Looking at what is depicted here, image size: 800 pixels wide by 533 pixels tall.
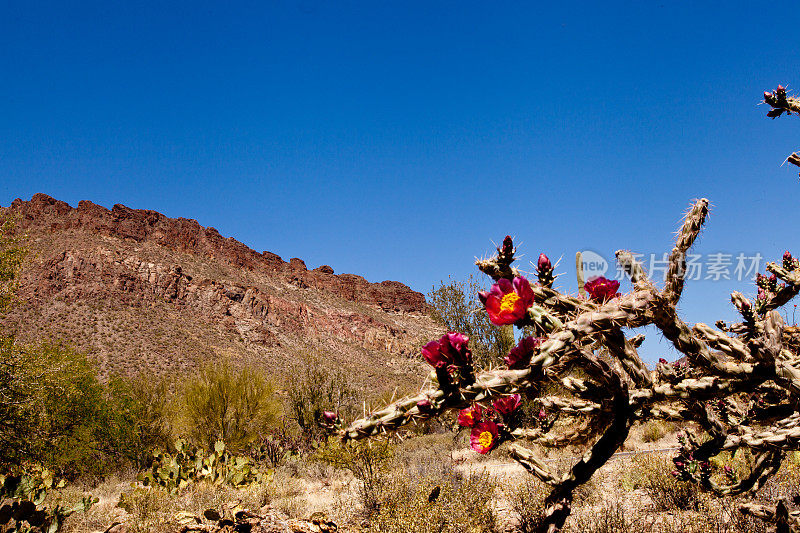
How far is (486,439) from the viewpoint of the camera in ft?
9.91

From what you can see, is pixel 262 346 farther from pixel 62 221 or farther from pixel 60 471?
pixel 62 221

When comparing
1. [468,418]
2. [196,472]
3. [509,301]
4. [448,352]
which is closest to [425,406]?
[448,352]

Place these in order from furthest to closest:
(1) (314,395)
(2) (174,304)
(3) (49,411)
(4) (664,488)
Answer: (2) (174,304) < (1) (314,395) < (3) (49,411) < (4) (664,488)

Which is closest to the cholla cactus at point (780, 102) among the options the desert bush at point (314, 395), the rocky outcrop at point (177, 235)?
the desert bush at point (314, 395)

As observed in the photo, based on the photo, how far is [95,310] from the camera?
4622 centimetres

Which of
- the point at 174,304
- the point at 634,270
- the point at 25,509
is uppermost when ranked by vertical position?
the point at 174,304

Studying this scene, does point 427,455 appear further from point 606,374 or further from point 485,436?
point 606,374

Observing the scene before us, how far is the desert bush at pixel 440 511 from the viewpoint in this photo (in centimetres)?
477

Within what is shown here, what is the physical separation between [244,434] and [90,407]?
4762 millimetres

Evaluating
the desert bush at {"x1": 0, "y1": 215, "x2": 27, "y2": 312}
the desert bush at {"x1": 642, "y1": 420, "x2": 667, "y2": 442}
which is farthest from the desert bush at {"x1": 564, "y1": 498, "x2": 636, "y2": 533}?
the desert bush at {"x1": 0, "y1": 215, "x2": 27, "y2": 312}

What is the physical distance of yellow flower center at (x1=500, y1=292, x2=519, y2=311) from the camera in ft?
7.07

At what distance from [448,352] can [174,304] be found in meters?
58.4

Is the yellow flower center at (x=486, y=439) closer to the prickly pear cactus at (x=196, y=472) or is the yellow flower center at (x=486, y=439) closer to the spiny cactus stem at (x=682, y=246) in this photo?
the spiny cactus stem at (x=682, y=246)

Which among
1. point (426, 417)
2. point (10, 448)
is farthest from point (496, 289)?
point (10, 448)
